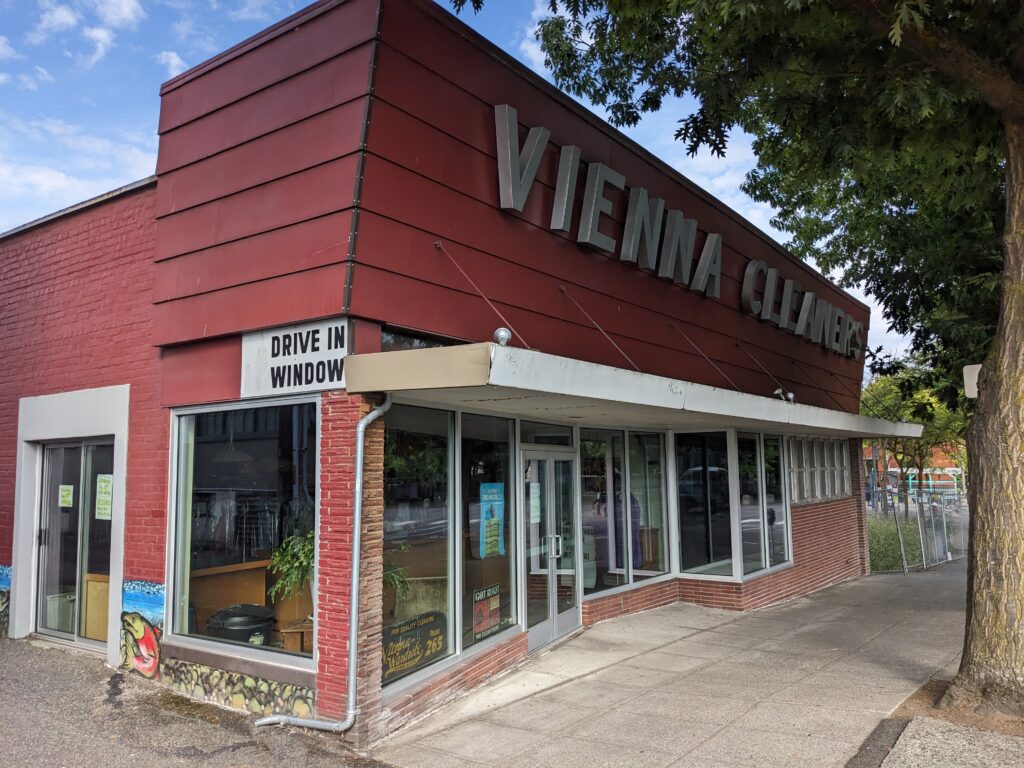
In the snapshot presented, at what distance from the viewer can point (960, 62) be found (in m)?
6.22

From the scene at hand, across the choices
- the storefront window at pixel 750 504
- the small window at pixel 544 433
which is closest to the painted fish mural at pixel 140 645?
the small window at pixel 544 433

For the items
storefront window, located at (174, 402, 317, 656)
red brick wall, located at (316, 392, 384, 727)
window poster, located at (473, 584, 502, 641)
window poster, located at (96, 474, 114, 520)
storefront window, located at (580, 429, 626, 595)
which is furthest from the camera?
storefront window, located at (580, 429, 626, 595)

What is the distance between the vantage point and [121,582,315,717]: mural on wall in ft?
19.8

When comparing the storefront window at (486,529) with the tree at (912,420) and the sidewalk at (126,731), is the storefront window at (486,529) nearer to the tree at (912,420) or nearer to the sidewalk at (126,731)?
the sidewalk at (126,731)

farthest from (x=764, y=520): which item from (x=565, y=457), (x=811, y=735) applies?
(x=811, y=735)


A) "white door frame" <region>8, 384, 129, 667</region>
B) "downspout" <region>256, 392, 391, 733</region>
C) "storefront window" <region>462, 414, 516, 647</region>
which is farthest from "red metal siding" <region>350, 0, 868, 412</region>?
"white door frame" <region>8, 384, 129, 667</region>

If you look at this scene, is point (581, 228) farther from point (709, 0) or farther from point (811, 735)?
point (811, 735)

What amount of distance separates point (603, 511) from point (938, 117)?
563 cm

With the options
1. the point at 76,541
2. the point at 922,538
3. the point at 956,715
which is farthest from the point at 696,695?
the point at 922,538

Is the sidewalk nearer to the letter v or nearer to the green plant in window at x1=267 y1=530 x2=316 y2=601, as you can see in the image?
the green plant in window at x1=267 y1=530 x2=316 y2=601

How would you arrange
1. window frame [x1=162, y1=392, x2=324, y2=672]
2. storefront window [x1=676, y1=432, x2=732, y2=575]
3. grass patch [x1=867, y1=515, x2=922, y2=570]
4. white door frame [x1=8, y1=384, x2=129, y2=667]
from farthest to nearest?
1. grass patch [x1=867, y1=515, x2=922, y2=570]
2. storefront window [x1=676, y1=432, x2=732, y2=575]
3. white door frame [x1=8, y1=384, x2=129, y2=667]
4. window frame [x1=162, y1=392, x2=324, y2=672]

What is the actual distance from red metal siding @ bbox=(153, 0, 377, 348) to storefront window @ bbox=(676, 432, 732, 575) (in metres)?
6.79

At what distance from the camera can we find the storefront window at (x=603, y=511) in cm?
952

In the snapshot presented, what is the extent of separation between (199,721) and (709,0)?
6840 millimetres
